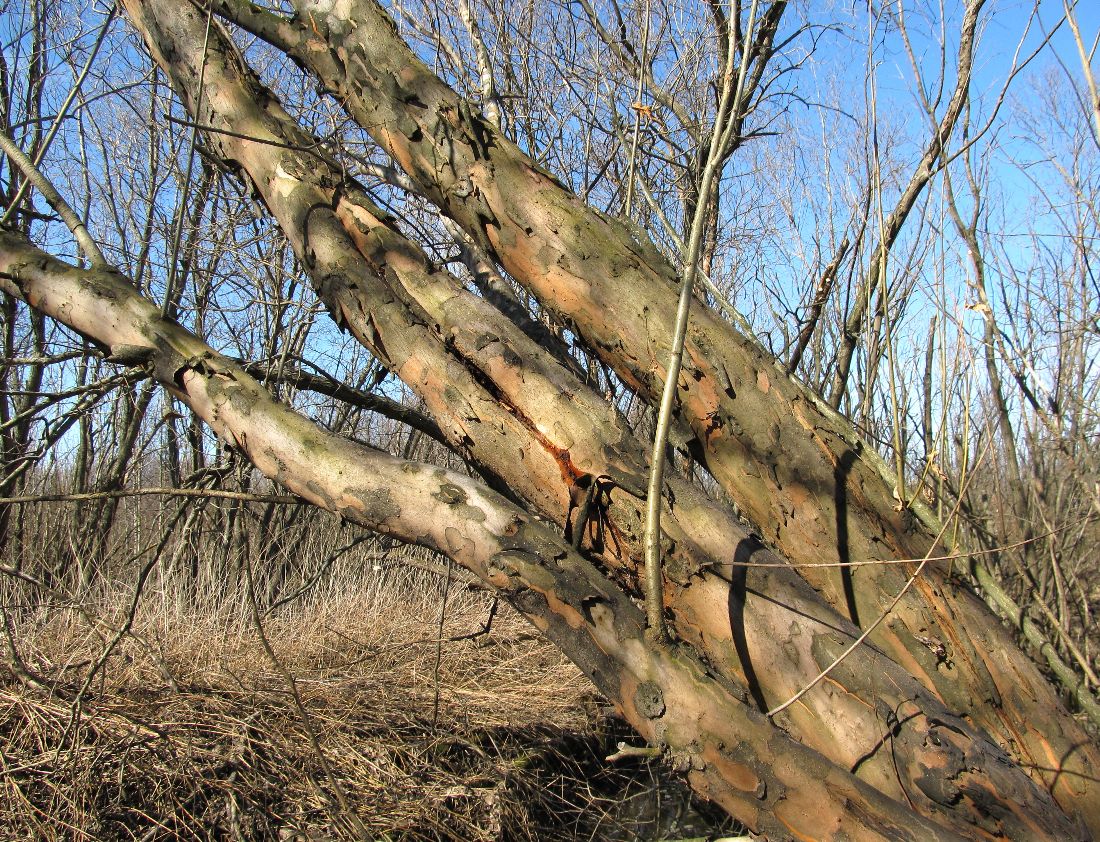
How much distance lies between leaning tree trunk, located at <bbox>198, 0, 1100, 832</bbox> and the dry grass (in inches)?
50.7

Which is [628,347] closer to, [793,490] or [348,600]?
[793,490]

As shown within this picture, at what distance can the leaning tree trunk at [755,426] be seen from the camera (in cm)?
176

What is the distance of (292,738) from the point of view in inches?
133

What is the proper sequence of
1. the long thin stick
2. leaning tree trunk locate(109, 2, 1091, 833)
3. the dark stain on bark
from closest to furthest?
the long thin stick < leaning tree trunk locate(109, 2, 1091, 833) < the dark stain on bark

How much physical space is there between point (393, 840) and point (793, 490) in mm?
2202

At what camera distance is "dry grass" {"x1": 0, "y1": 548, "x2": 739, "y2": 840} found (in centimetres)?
280

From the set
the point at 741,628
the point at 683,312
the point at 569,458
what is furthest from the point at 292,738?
the point at 683,312

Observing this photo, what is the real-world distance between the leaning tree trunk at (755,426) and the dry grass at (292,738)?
1287 mm

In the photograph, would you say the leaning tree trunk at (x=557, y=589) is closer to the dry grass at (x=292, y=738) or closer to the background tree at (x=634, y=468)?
the background tree at (x=634, y=468)

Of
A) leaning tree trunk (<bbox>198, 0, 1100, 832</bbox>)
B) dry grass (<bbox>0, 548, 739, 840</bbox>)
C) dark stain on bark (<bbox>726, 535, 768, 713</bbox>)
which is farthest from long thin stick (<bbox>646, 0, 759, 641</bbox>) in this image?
dry grass (<bbox>0, 548, 739, 840</bbox>)

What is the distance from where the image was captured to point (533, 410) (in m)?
1.84

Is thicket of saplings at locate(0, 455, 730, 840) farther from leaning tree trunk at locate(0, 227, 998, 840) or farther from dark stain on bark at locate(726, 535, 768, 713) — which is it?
dark stain on bark at locate(726, 535, 768, 713)

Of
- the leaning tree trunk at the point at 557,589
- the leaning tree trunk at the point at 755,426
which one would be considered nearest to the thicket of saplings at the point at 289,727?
the leaning tree trunk at the point at 557,589

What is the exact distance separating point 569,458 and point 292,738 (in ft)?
7.80
